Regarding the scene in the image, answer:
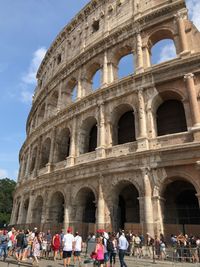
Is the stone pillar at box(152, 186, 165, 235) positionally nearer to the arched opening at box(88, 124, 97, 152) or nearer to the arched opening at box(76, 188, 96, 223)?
the arched opening at box(76, 188, 96, 223)

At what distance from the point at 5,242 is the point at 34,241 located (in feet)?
6.66

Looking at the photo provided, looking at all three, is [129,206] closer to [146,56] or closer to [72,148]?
[72,148]

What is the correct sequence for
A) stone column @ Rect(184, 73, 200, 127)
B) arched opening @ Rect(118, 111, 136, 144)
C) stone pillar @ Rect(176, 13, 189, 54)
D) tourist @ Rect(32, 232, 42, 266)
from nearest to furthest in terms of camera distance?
1. tourist @ Rect(32, 232, 42, 266)
2. stone column @ Rect(184, 73, 200, 127)
3. stone pillar @ Rect(176, 13, 189, 54)
4. arched opening @ Rect(118, 111, 136, 144)

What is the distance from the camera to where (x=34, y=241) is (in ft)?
28.2

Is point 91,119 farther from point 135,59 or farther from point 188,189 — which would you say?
point 188,189

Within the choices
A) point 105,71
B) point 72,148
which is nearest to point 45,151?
point 72,148

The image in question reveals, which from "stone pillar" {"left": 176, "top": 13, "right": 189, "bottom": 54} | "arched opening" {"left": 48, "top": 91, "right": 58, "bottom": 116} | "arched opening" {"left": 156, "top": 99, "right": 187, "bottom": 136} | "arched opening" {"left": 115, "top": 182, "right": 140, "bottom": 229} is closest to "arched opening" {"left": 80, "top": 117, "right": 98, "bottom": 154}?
"arched opening" {"left": 115, "top": 182, "right": 140, "bottom": 229}

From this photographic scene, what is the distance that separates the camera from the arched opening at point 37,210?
16.8 m

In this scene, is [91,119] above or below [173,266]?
above

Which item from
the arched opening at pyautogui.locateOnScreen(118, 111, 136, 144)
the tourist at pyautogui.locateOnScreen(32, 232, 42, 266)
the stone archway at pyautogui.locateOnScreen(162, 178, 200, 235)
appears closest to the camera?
the tourist at pyautogui.locateOnScreen(32, 232, 42, 266)

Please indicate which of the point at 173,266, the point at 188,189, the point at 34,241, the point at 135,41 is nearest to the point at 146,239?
the point at 173,266

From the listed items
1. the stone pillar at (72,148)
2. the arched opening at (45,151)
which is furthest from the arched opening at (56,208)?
the arched opening at (45,151)

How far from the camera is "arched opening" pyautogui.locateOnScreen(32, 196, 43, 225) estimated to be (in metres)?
16.8

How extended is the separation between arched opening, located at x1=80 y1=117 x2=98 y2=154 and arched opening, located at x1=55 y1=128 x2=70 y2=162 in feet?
6.69
